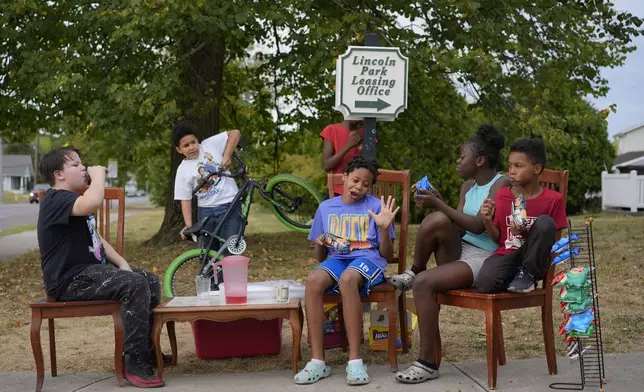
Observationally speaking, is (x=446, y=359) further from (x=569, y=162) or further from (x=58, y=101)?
(x=569, y=162)

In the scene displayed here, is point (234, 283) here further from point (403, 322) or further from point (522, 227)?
point (522, 227)

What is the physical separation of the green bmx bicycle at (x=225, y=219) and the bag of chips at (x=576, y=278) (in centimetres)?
282

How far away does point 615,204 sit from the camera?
26.4m

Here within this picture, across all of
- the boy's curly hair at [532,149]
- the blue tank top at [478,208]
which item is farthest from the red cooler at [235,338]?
the boy's curly hair at [532,149]

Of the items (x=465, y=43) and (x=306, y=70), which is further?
(x=465, y=43)

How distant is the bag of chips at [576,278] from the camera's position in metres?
4.55

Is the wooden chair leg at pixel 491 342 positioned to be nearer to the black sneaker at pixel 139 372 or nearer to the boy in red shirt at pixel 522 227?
the boy in red shirt at pixel 522 227

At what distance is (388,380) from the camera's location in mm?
5148

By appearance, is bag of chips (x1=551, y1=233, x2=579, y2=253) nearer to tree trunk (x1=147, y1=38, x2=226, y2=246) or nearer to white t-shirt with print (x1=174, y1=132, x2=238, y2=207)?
white t-shirt with print (x1=174, y1=132, x2=238, y2=207)

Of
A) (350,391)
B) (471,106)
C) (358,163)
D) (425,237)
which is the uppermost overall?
(471,106)

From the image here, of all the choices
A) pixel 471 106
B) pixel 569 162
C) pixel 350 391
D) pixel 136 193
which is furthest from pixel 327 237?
pixel 136 193

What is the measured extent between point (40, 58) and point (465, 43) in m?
6.26

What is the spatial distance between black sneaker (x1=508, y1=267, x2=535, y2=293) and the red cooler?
1.80 meters

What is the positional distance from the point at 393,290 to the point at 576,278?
48.0 inches
